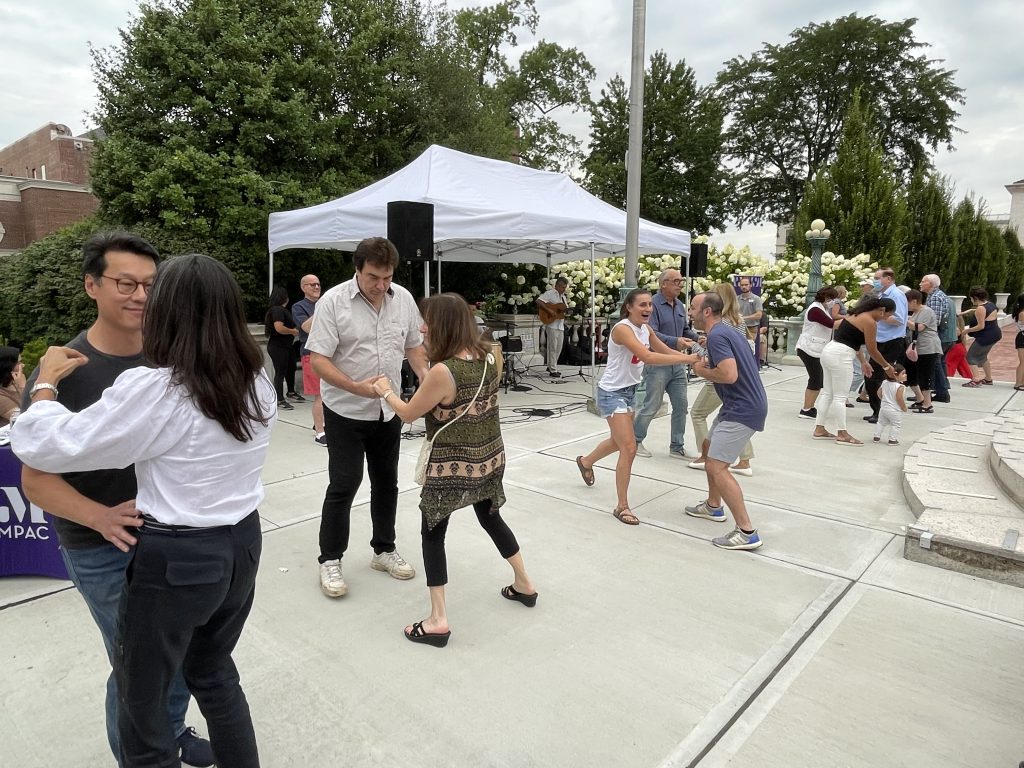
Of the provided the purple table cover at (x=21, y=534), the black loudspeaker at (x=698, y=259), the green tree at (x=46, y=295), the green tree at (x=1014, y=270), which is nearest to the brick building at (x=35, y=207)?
the green tree at (x=46, y=295)

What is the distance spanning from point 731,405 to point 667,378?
233 centimetres

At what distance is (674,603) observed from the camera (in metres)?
3.47

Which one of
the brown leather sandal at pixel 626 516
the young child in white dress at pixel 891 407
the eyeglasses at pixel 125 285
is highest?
the eyeglasses at pixel 125 285

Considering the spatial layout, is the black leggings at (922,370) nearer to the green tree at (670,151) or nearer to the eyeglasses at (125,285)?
the eyeglasses at (125,285)

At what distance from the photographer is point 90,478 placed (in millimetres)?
1765

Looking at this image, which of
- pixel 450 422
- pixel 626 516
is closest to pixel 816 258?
pixel 626 516

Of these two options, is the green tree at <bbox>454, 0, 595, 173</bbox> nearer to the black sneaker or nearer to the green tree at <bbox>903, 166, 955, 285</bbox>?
the green tree at <bbox>903, 166, 955, 285</bbox>

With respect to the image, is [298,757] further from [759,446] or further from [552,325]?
[552,325]

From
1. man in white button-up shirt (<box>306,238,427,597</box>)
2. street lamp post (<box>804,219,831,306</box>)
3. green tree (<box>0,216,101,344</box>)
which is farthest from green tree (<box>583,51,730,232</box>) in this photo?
man in white button-up shirt (<box>306,238,427,597</box>)

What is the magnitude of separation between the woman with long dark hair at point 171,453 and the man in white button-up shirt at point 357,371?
1518 mm

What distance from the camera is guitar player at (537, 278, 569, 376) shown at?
483 inches

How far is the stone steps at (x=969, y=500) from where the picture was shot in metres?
3.84

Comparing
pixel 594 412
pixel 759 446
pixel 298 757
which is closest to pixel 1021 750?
pixel 298 757

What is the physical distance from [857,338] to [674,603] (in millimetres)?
4484
